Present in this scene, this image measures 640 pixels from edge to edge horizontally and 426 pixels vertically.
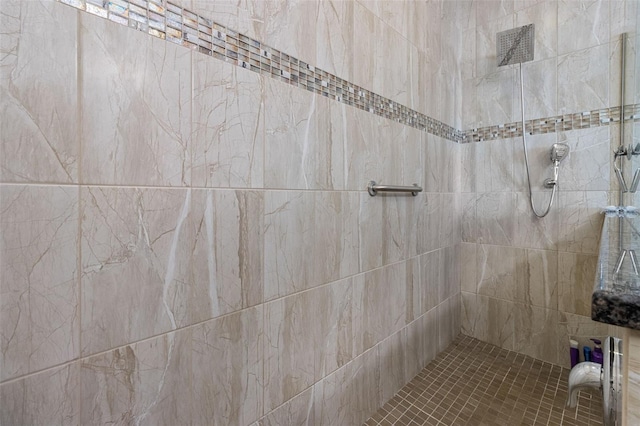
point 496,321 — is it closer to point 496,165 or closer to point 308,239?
point 496,165

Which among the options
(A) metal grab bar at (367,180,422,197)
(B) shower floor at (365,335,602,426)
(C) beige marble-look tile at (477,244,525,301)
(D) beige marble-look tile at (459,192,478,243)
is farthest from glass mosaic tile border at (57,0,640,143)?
(B) shower floor at (365,335,602,426)

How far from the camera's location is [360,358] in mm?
1318

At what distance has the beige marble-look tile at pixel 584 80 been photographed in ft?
5.43

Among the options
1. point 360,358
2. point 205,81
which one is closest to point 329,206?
point 205,81

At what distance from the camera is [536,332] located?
6.13 feet

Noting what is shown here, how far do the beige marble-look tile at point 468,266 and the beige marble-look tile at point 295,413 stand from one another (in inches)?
60.5

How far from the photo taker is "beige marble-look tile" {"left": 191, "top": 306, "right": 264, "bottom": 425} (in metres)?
0.80

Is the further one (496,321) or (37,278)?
(496,321)

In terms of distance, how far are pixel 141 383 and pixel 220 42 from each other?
893 mm

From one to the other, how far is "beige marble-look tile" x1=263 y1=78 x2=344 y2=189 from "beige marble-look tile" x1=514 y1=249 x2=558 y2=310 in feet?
4.93

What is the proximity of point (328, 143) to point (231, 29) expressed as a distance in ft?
1.60

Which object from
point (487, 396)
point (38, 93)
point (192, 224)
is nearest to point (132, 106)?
point (38, 93)

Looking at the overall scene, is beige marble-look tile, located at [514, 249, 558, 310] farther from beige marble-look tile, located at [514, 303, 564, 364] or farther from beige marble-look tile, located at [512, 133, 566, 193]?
beige marble-look tile, located at [512, 133, 566, 193]

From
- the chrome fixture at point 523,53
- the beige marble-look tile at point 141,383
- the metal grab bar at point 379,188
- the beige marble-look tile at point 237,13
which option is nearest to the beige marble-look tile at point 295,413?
the beige marble-look tile at point 141,383
